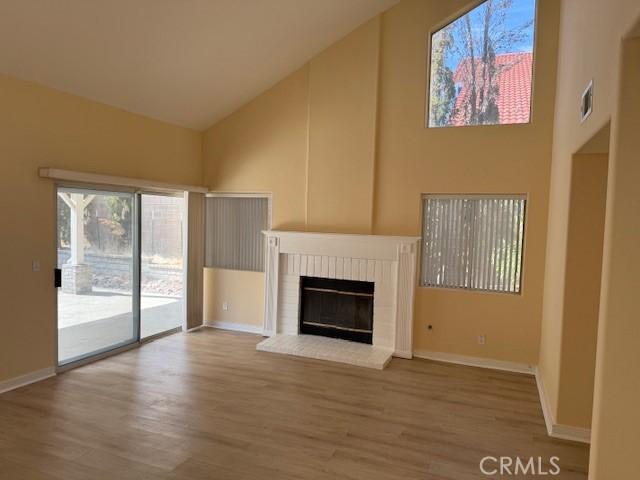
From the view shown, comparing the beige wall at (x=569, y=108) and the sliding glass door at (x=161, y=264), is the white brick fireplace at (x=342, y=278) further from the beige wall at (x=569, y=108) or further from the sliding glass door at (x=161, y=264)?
the beige wall at (x=569, y=108)

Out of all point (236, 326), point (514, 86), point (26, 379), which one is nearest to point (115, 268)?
point (26, 379)

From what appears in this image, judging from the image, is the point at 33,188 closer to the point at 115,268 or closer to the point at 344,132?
the point at 115,268

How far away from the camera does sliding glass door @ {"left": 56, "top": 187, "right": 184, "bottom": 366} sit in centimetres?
483

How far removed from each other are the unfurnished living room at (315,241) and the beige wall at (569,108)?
0.13ft

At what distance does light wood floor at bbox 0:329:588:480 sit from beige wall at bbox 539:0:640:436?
0.62 m

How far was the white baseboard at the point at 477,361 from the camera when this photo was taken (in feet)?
16.8

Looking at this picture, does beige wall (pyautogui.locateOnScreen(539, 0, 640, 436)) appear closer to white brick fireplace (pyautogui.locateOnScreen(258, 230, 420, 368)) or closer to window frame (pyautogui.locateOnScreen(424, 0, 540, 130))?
window frame (pyautogui.locateOnScreen(424, 0, 540, 130))

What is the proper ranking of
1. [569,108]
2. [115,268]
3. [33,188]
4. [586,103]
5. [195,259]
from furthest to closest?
1. [195,259]
2. [115,268]
3. [33,188]
4. [569,108]
5. [586,103]

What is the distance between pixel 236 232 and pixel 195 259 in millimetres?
719

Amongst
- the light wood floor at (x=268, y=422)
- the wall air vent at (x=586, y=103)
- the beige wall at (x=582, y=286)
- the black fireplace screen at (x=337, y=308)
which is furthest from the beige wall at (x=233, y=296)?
the wall air vent at (x=586, y=103)

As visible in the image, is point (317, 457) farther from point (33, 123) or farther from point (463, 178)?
point (33, 123)

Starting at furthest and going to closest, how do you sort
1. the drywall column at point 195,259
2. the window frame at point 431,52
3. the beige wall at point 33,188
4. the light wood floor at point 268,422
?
1. the drywall column at point 195,259
2. the window frame at point 431,52
3. the beige wall at point 33,188
4. the light wood floor at point 268,422

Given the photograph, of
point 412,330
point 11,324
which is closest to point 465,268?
point 412,330

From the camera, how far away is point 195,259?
6.57 m
